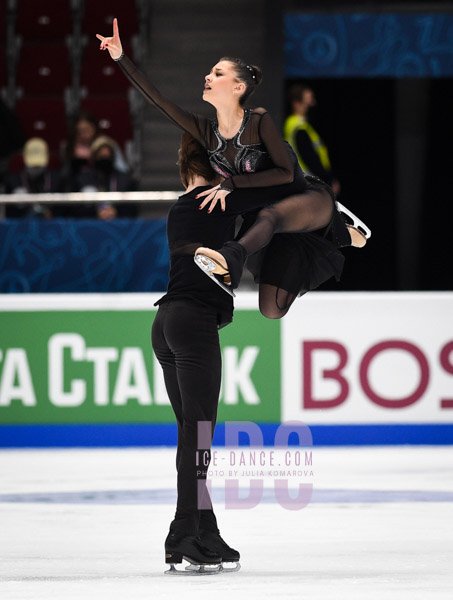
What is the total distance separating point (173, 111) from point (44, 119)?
762cm

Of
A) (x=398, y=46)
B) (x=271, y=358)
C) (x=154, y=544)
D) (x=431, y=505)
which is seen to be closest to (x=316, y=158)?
(x=271, y=358)

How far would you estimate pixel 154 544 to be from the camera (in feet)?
16.1

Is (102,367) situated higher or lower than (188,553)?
higher

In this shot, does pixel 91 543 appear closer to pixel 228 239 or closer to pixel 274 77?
pixel 228 239

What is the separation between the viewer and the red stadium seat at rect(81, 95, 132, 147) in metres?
11.5

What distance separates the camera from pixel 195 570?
14.2 ft

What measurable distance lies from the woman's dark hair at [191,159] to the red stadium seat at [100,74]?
25.2ft

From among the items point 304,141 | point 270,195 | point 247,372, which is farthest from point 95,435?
point 270,195

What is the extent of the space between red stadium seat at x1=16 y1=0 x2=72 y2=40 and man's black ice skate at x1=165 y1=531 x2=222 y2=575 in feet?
29.0

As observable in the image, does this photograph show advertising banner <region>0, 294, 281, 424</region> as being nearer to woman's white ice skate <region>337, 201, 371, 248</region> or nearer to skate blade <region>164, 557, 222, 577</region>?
woman's white ice skate <region>337, 201, 371, 248</region>

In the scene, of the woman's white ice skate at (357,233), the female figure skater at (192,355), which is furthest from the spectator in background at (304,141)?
the female figure skater at (192,355)

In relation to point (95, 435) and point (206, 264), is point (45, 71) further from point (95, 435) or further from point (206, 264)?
point (206, 264)

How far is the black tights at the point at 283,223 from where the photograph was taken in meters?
4.32

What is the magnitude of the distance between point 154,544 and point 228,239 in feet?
4.22
